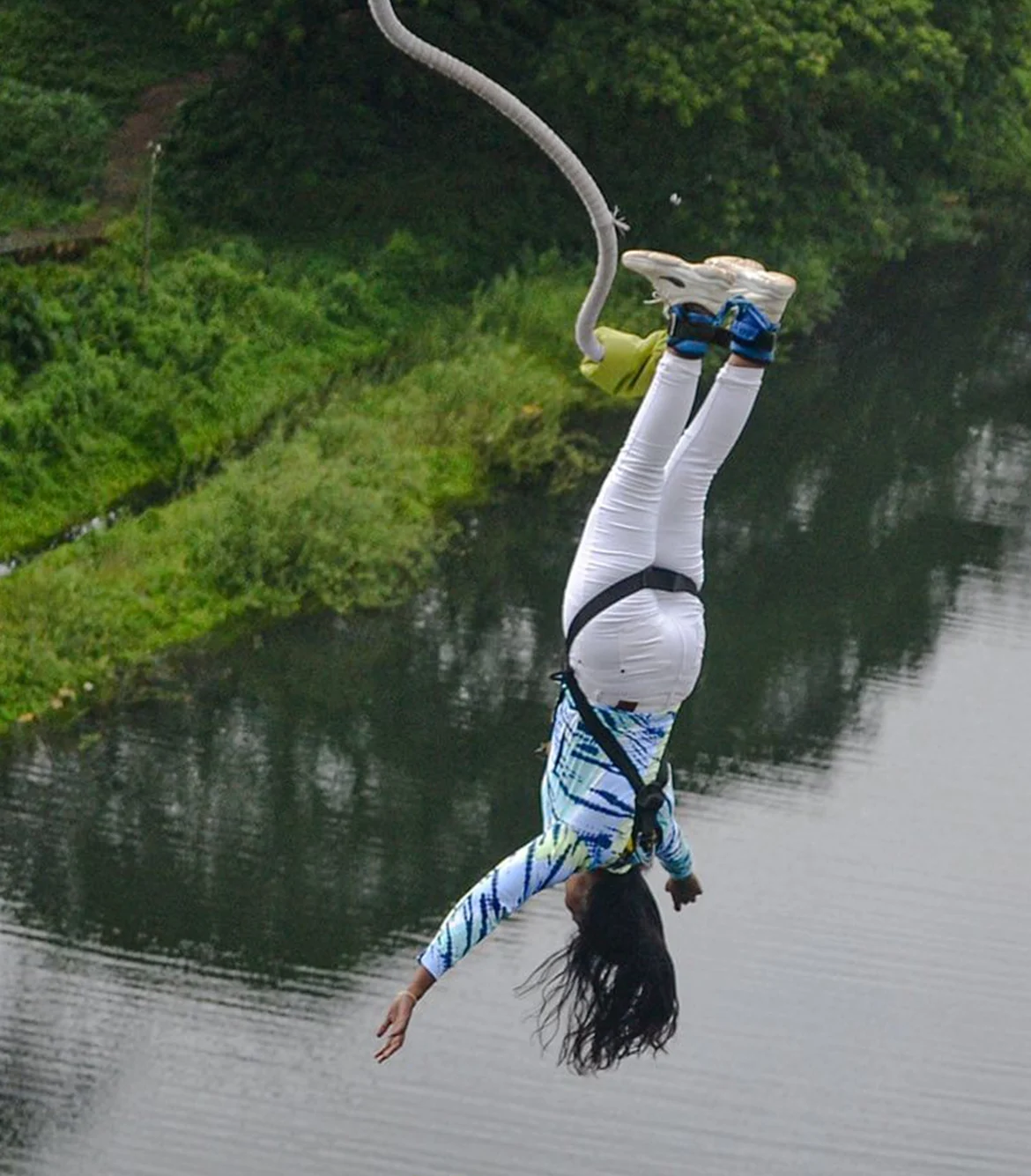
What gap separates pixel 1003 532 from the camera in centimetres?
1650

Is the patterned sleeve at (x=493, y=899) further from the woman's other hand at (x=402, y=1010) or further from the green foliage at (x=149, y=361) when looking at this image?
the green foliage at (x=149, y=361)

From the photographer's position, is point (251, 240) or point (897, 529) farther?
point (251, 240)

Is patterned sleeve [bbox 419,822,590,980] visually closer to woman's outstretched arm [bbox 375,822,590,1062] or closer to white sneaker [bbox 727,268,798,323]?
woman's outstretched arm [bbox 375,822,590,1062]

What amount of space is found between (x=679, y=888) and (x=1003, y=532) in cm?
1105

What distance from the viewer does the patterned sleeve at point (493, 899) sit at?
5402mm

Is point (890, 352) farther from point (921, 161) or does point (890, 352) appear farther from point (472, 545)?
point (472, 545)

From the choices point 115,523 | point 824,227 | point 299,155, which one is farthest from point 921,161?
point 115,523

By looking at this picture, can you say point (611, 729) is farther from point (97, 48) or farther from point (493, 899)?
point (97, 48)

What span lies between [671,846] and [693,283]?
1447 mm

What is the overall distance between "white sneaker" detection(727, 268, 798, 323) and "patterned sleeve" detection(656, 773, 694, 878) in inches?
47.8

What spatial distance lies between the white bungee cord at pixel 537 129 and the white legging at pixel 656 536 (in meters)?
0.23

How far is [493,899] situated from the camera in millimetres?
5402

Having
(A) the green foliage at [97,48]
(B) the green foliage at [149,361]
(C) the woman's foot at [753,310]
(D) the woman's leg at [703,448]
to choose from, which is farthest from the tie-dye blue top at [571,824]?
(A) the green foliage at [97,48]

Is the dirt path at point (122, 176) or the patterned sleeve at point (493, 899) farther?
the dirt path at point (122, 176)
